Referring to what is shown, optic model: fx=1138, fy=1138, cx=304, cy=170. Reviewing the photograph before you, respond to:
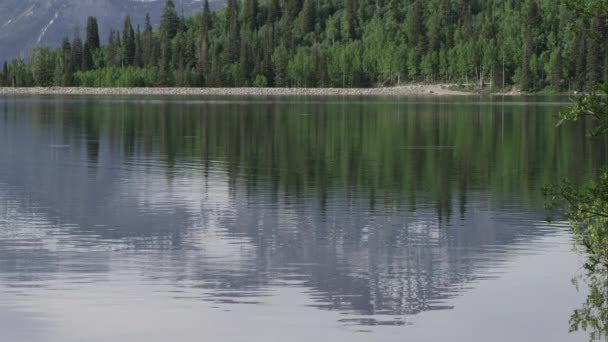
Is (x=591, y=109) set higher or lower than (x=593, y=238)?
higher

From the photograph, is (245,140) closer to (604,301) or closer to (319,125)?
(319,125)

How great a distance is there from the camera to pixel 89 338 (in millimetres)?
21938

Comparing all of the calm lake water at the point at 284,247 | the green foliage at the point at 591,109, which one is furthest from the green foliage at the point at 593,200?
the calm lake water at the point at 284,247

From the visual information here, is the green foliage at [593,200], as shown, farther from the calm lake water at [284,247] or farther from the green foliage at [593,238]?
the calm lake water at [284,247]

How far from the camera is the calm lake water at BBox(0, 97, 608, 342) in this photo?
23.3m

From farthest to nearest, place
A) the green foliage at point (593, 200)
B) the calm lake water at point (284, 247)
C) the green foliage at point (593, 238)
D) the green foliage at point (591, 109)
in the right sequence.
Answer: the calm lake water at point (284, 247)
the green foliage at point (593, 238)
the green foliage at point (593, 200)
the green foliage at point (591, 109)

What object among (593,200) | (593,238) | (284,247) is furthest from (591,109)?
(284,247)

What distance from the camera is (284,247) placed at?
3188 centimetres

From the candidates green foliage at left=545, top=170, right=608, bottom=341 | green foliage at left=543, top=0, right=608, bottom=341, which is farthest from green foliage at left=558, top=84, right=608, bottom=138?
green foliage at left=545, top=170, right=608, bottom=341

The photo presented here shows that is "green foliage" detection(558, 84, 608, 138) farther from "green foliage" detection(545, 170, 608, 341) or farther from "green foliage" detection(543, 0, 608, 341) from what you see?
"green foliage" detection(545, 170, 608, 341)

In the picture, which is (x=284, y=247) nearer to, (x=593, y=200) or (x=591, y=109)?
(x=593, y=200)

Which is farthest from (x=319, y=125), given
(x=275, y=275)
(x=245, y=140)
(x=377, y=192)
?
(x=275, y=275)

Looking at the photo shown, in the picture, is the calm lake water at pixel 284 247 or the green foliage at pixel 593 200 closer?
the green foliage at pixel 593 200

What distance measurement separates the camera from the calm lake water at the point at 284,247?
2327 cm
